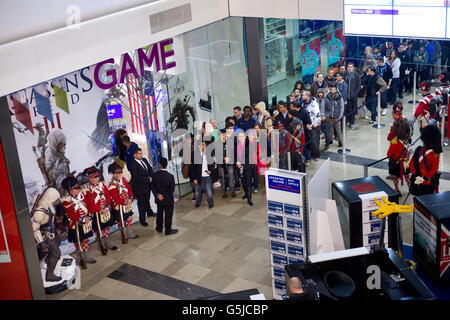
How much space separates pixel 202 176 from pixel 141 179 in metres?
1.22

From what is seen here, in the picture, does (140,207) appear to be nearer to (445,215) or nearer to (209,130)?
(209,130)

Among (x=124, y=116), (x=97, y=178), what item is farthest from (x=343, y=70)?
(x=97, y=178)

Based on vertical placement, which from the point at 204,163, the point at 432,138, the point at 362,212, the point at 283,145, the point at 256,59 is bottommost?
the point at 204,163

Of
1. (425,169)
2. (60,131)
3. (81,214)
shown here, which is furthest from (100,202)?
(425,169)

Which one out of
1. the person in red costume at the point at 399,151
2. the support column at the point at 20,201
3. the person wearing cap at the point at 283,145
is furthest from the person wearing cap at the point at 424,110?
the support column at the point at 20,201

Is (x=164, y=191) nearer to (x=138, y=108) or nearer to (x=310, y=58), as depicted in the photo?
(x=138, y=108)

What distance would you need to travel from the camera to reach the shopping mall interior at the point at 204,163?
694 centimetres

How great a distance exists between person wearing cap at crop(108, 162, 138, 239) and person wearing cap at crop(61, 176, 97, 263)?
46 centimetres

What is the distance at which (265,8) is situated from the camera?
1036cm

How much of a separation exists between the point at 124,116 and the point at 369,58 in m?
7.47

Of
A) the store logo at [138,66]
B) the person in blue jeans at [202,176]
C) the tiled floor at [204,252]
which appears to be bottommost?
the tiled floor at [204,252]

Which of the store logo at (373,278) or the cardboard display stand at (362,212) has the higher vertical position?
the store logo at (373,278)

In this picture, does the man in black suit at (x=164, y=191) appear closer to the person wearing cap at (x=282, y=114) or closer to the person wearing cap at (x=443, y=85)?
the person wearing cap at (x=282, y=114)
